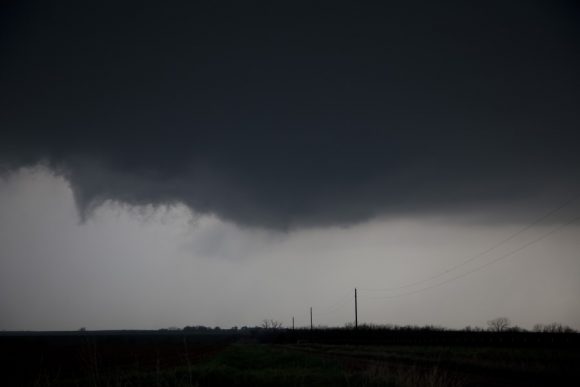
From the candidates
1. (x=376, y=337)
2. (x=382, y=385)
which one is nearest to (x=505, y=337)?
(x=376, y=337)

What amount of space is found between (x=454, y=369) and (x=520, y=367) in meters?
3.41

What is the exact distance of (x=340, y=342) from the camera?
70375 mm

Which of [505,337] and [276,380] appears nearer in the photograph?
[276,380]

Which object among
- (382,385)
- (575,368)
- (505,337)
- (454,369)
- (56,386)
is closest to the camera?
(382,385)

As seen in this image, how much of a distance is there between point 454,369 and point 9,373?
30997 millimetres

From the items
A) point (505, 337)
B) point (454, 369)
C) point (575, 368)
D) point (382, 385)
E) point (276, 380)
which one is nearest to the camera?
point (382, 385)

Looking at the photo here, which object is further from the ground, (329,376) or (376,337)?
(329,376)

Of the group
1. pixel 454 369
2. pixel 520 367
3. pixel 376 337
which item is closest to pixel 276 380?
pixel 454 369

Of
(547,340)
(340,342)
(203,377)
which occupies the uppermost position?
(203,377)

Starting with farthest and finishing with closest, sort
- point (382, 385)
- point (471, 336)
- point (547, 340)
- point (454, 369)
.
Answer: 1. point (471, 336)
2. point (547, 340)
3. point (454, 369)
4. point (382, 385)

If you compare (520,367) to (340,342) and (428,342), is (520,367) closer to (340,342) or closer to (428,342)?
(428,342)

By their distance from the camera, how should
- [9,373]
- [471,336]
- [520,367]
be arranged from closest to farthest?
[520,367]
[9,373]
[471,336]

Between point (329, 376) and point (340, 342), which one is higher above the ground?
point (329, 376)

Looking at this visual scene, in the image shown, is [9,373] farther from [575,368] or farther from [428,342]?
[428,342]
